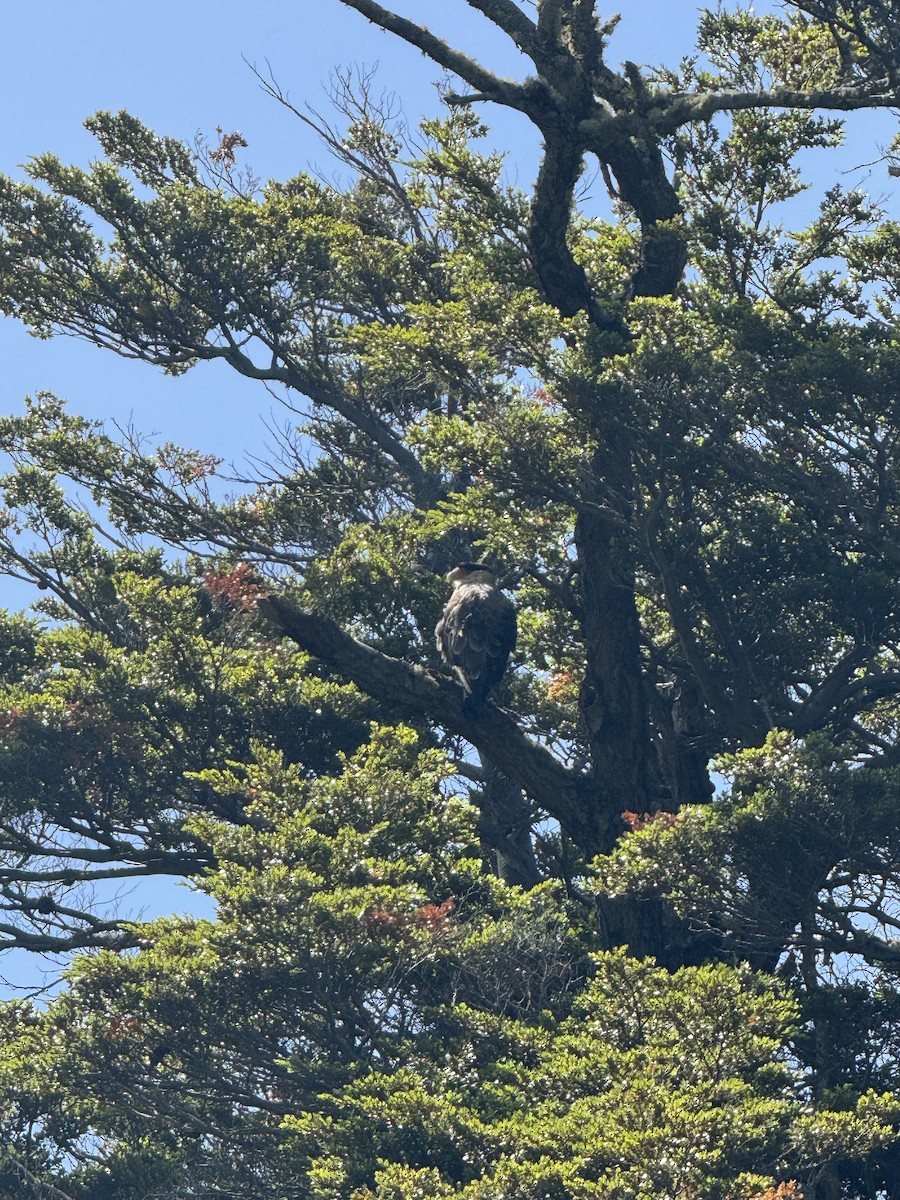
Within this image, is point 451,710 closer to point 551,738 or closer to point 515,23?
point 551,738

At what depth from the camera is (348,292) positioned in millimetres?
20469

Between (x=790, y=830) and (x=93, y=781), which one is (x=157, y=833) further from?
(x=790, y=830)

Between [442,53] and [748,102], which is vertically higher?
[442,53]

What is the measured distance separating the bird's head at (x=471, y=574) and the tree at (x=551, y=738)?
0.74 feet

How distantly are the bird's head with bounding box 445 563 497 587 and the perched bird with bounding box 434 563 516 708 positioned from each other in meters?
0.59

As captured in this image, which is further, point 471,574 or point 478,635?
point 471,574

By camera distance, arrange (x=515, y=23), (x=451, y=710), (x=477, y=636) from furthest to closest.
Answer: (x=515, y=23) → (x=477, y=636) → (x=451, y=710)

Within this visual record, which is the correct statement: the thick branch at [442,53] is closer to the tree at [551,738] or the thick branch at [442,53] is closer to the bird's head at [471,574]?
the tree at [551,738]

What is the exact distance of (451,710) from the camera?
603 inches

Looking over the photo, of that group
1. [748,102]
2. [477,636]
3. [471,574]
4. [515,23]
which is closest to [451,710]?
[477,636]

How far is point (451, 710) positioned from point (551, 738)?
3.25 meters

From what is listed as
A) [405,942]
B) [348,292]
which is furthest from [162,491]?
[405,942]

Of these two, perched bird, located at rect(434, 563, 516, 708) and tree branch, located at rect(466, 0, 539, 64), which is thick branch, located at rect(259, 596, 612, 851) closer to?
perched bird, located at rect(434, 563, 516, 708)

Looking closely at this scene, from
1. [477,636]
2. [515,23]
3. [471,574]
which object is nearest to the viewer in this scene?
[477,636]
